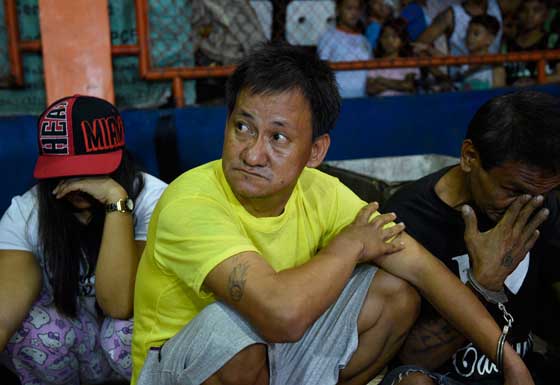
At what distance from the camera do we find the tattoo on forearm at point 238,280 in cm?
161

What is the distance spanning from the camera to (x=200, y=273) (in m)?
1.64

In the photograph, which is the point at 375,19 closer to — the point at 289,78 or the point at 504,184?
the point at 504,184

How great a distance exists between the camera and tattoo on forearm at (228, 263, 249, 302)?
5.28 feet

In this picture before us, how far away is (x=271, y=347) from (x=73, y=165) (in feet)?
3.10

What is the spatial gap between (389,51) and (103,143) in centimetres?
327

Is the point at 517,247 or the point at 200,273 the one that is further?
the point at 517,247

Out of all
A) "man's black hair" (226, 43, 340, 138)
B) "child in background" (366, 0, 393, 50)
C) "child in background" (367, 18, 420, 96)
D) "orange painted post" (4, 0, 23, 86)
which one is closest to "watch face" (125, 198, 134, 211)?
"man's black hair" (226, 43, 340, 138)

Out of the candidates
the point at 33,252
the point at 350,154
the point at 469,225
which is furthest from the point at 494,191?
the point at 350,154

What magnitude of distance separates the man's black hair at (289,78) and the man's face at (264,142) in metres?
0.03

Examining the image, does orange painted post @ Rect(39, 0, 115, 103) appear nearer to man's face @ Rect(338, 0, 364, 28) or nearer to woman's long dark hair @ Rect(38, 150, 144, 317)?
woman's long dark hair @ Rect(38, 150, 144, 317)

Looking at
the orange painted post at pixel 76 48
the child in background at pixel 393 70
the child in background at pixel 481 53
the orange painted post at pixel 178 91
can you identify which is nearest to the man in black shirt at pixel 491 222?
the orange painted post at pixel 178 91

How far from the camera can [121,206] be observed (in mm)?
2264

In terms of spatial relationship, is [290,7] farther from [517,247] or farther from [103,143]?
[517,247]

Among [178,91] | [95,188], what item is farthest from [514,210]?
[178,91]
